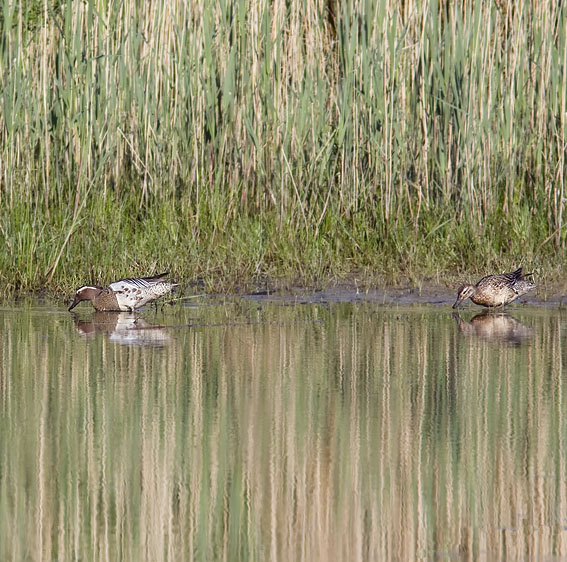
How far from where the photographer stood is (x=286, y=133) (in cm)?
955

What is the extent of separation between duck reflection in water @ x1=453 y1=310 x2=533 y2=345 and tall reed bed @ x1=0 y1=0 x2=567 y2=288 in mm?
1074

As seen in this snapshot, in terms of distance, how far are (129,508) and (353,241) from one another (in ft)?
17.9

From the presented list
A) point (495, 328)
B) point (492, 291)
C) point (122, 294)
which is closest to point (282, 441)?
point (495, 328)

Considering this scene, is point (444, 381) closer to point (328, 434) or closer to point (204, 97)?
point (328, 434)

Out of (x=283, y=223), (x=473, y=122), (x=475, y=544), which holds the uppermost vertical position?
(x=473, y=122)

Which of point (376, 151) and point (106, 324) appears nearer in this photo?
point (106, 324)

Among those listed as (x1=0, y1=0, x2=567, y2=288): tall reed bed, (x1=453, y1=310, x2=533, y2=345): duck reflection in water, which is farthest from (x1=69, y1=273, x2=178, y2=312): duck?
(x1=453, y1=310, x2=533, y2=345): duck reflection in water

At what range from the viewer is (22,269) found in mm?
8656

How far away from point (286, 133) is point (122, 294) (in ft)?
6.94

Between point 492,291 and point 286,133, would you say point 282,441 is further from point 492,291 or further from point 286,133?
point 286,133

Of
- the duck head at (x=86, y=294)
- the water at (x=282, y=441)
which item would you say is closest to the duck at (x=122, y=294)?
the duck head at (x=86, y=294)

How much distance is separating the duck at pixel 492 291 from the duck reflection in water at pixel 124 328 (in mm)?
2014

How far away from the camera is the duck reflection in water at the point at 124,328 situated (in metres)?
7.03

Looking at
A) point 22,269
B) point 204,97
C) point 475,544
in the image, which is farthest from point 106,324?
point 475,544
